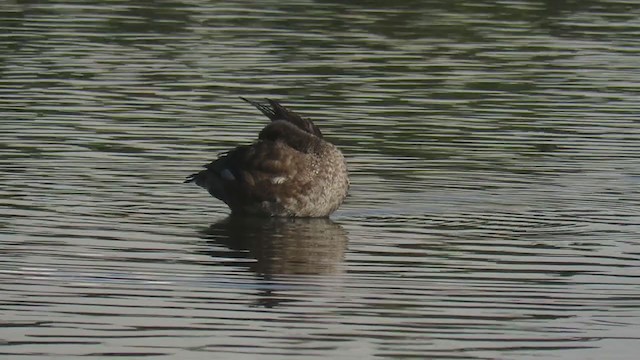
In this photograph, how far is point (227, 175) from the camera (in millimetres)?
15695

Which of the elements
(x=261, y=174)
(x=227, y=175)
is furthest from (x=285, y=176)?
(x=227, y=175)

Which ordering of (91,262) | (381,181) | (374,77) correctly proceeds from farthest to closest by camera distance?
(374,77), (381,181), (91,262)

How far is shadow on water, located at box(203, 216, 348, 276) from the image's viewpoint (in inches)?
530

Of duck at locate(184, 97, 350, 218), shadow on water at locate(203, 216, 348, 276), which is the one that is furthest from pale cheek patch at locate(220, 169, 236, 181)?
shadow on water at locate(203, 216, 348, 276)

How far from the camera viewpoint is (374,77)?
23.7m

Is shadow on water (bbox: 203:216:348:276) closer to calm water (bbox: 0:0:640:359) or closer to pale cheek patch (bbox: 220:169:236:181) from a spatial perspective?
calm water (bbox: 0:0:640:359)

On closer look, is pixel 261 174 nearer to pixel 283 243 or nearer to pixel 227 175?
pixel 227 175

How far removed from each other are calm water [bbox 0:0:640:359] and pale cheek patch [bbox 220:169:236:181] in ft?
1.12

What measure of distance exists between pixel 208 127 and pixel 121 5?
11567 mm

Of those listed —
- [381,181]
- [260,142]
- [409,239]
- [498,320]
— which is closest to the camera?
[498,320]

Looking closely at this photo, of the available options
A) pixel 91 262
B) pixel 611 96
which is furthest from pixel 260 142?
pixel 611 96

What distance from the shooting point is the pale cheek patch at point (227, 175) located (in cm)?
1568

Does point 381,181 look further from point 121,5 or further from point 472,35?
point 121,5

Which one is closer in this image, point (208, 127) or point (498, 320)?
point (498, 320)
